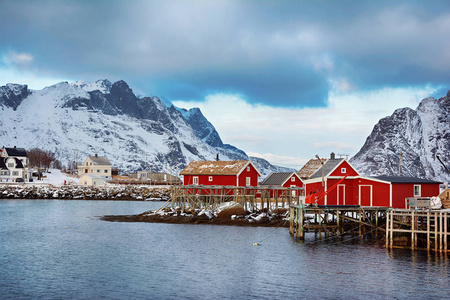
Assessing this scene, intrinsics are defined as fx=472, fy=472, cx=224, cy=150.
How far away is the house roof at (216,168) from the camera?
6700 centimetres

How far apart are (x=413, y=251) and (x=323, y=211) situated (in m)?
10.6

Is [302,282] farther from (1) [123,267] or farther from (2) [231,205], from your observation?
(2) [231,205]

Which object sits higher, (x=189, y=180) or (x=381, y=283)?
(x=189, y=180)

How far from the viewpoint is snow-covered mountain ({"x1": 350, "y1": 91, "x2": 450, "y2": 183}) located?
579 ft

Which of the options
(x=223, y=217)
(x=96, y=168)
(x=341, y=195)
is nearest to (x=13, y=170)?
(x=96, y=168)

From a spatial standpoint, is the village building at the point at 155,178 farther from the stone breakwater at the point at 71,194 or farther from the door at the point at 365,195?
the door at the point at 365,195

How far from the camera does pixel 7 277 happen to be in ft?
95.3

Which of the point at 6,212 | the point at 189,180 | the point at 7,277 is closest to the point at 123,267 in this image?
the point at 7,277

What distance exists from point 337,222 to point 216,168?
26528 millimetres

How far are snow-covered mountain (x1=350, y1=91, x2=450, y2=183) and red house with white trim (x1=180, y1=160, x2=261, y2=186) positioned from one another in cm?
11352

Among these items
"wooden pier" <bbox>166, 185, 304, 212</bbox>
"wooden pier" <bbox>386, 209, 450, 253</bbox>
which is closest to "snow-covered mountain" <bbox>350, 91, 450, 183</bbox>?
"wooden pier" <bbox>166, 185, 304, 212</bbox>

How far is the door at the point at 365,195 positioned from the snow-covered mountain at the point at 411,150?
417 feet

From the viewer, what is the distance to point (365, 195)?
162ft

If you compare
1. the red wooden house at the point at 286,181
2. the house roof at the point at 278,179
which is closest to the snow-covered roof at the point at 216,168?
the red wooden house at the point at 286,181
